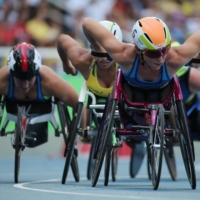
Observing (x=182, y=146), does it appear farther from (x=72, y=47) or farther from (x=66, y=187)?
(x=72, y=47)

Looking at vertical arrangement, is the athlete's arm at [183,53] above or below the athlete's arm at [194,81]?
below

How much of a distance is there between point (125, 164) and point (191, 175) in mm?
7451

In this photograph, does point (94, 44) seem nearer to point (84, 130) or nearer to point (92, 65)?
point (92, 65)

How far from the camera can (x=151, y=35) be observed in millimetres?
8641

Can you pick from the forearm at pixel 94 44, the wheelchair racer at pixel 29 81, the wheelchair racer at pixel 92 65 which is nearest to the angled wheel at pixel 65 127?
the wheelchair racer at pixel 29 81

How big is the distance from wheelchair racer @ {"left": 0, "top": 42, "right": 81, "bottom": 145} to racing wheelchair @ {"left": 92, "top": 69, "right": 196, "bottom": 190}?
1.62 metres

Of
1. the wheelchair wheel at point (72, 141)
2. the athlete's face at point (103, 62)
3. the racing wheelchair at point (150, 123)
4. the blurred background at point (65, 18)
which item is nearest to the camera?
the racing wheelchair at point (150, 123)

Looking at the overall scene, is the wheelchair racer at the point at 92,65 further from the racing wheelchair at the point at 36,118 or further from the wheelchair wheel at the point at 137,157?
the wheelchair wheel at the point at 137,157

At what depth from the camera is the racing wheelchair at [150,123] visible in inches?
334

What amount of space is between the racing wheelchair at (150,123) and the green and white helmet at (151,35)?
49 cm

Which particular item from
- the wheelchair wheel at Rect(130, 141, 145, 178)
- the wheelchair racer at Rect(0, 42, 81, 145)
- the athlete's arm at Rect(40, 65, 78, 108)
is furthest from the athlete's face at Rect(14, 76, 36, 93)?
the wheelchair wheel at Rect(130, 141, 145, 178)

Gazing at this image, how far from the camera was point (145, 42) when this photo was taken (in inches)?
340

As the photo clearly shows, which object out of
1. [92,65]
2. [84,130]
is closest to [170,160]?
[84,130]

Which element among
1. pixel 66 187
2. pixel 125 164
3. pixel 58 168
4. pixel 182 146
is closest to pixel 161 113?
pixel 182 146
